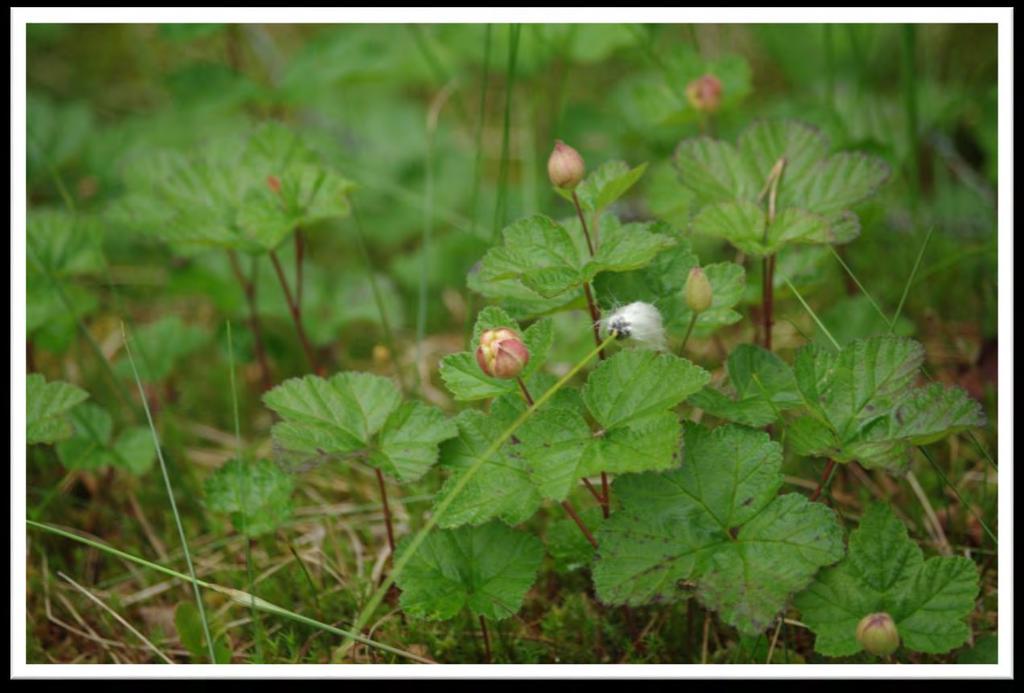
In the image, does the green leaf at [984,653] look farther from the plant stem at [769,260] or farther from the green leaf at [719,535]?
the plant stem at [769,260]

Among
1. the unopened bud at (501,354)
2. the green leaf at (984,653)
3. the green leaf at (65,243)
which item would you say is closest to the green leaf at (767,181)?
the unopened bud at (501,354)

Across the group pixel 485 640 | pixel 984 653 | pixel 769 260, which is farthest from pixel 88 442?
pixel 984 653

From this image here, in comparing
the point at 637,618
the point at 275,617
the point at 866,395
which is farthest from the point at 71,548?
the point at 866,395

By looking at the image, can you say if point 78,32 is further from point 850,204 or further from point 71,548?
point 850,204

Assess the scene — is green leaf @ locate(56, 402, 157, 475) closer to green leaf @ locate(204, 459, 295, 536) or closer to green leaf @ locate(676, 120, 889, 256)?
A: green leaf @ locate(204, 459, 295, 536)

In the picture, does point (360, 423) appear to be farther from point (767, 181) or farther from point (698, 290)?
point (767, 181)

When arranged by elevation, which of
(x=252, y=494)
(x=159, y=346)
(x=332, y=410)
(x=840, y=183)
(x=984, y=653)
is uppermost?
(x=840, y=183)

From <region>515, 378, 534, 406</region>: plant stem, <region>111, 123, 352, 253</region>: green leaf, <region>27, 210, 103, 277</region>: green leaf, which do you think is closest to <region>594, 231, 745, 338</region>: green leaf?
<region>515, 378, 534, 406</region>: plant stem
